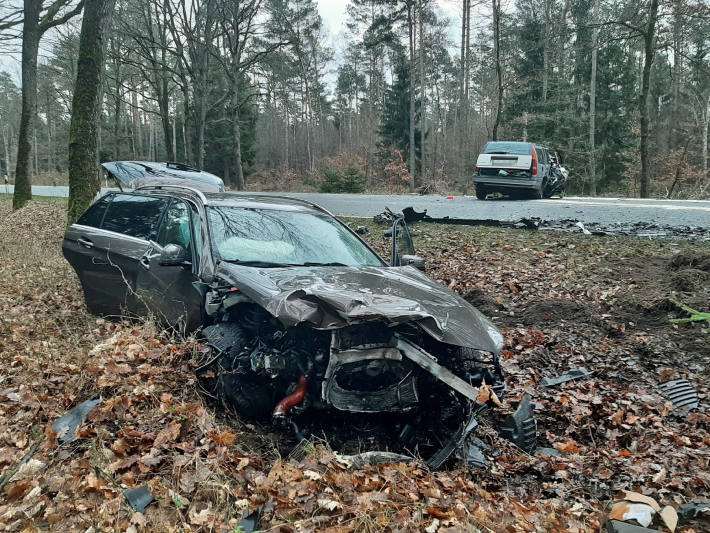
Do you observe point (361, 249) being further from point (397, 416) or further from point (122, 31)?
point (122, 31)

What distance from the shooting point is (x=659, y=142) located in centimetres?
3234

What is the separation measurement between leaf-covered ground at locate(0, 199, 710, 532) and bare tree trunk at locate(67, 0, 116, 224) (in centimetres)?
380

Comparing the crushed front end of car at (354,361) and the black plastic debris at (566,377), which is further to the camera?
the black plastic debris at (566,377)

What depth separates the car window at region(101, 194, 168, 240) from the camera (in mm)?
5418

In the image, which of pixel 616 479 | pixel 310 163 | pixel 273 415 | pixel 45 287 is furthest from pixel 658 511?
pixel 310 163

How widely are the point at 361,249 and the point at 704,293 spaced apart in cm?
447

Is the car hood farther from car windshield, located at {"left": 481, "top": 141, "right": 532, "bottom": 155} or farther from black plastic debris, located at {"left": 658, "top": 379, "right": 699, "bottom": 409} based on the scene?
car windshield, located at {"left": 481, "top": 141, "right": 532, "bottom": 155}

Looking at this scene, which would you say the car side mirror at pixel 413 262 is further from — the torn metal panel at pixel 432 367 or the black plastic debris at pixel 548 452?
the black plastic debris at pixel 548 452

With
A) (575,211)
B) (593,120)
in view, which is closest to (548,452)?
(575,211)

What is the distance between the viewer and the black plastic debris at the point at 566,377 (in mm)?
5059

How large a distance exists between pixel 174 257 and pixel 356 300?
1.94 meters

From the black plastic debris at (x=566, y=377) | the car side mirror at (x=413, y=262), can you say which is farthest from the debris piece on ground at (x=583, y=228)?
the car side mirror at (x=413, y=262)

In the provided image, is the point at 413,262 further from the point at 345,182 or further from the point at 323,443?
the point at 345,182

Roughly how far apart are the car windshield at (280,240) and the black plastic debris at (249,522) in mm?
2045
